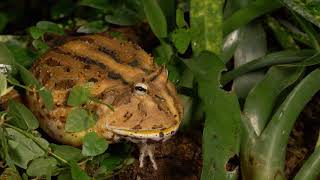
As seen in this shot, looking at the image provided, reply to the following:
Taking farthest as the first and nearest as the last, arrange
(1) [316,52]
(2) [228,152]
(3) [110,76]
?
(1) [316,52]
(3) [110,76]
(2) [228,152]

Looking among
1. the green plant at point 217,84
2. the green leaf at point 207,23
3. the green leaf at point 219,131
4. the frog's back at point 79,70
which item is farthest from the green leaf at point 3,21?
the green leaf at point 219,131

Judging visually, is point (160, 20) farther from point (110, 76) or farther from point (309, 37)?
point (309, 37)

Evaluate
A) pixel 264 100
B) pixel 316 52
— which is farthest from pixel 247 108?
pixel 316 52

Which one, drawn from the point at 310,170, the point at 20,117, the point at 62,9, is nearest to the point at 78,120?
the point at 20,117

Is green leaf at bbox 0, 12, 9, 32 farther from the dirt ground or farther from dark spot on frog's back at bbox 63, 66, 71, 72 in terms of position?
the dirt ground

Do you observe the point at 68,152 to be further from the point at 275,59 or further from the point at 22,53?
the point at 275,59

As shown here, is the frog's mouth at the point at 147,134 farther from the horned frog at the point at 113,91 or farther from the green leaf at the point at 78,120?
Result: the green leaf at the point at 78,120
